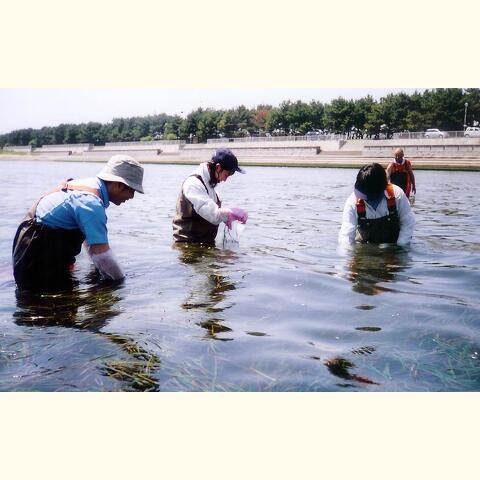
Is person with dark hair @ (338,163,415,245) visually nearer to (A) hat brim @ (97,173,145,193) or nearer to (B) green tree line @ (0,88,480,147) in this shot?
(A) hat brim @ (97,173,145,193)

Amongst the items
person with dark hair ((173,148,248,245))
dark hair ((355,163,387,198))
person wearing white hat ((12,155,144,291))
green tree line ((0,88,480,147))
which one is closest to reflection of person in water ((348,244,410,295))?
dark hair ((355,163,387,198))

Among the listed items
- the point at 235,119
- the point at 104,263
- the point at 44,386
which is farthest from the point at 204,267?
the point at 235,119

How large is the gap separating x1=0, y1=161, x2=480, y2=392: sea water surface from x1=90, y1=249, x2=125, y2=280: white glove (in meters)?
0.16

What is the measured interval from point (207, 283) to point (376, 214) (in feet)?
9.91

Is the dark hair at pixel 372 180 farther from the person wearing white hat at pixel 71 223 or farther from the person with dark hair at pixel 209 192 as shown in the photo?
the person wearing white hat at pixel 71 223

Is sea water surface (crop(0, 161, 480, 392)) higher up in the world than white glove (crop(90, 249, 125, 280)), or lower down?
lower down

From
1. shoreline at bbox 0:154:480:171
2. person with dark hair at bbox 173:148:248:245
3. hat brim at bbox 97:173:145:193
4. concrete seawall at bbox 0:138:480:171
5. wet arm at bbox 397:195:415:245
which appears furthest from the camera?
concrete seawall at bbox 0:138:480:171

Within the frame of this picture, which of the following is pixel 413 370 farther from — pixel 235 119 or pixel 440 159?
pixel 235 119

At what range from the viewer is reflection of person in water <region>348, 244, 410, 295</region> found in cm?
563

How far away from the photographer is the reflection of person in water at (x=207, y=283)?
4.45 m

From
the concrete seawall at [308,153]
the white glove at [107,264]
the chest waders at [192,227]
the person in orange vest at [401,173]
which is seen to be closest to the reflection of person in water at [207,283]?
the chest waders at [192,227]

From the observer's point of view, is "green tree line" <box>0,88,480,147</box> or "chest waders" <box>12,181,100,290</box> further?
"green tree line" <box>0,88,480,147</box>

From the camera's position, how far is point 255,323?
14.5ft

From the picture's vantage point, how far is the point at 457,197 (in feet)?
55.2
